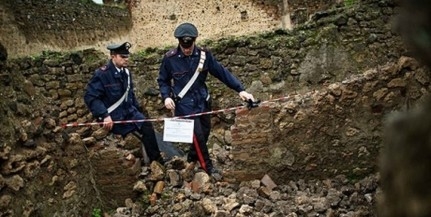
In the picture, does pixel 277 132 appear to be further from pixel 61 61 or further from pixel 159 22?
pixel 159 22

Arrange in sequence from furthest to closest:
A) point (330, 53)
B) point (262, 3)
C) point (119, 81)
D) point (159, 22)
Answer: point (159, 22) < point (262, 3) < point (330, 53) < point (119, 81)

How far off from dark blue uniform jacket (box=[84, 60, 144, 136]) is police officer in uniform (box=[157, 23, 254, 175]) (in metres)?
0.48

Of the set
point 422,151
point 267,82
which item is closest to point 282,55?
point 267,82

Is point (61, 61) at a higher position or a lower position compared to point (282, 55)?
higher

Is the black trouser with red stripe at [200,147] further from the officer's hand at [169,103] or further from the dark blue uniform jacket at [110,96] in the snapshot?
the dark blue uniform jacket at [110,96]

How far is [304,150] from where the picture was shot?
186 inches

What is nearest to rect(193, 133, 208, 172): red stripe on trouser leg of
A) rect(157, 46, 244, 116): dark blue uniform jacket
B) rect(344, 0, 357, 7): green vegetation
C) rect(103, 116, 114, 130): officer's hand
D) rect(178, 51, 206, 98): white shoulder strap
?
rect(157, 46, 244, 116): dark blue uniform jacket

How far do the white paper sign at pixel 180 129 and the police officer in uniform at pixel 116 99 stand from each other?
512mm

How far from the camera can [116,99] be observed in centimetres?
547

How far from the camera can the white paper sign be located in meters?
4.94

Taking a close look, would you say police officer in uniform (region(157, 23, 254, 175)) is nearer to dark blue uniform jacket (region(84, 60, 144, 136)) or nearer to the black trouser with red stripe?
the black trouser with red stripe

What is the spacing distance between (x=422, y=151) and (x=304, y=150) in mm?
3653

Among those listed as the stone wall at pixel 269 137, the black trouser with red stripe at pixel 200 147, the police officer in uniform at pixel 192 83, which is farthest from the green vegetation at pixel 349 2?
the black trouser with red stripe at pixel 200 147

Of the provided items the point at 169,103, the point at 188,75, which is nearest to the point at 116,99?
the point at 169,103
